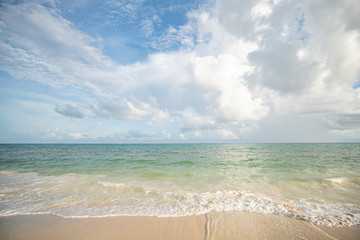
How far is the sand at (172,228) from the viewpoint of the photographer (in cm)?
429

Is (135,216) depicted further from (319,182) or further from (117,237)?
(319,182)

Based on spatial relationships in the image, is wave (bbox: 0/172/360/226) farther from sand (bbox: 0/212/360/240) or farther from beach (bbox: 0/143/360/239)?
sand (bbox: 0/212/360/240)

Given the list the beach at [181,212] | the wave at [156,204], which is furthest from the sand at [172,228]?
the wave at [156,204]

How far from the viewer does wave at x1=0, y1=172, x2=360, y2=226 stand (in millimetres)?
5492

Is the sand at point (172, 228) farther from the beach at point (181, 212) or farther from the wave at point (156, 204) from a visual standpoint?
the wave at point (156, 204)

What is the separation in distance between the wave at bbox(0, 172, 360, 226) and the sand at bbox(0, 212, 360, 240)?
1.17 ft

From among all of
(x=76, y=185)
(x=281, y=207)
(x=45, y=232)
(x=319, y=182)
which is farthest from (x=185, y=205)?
(x=319, y=182)

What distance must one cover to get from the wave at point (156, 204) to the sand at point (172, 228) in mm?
356

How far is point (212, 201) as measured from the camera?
6613 millimetres

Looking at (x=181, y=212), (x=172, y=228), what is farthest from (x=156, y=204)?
(x=172, y=228)

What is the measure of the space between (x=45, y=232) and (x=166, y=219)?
11.9 feet

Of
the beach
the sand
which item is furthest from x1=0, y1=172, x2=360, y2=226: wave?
the sand

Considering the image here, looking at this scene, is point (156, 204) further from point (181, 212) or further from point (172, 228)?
point (172, 228)

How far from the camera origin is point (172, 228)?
4648 mm
